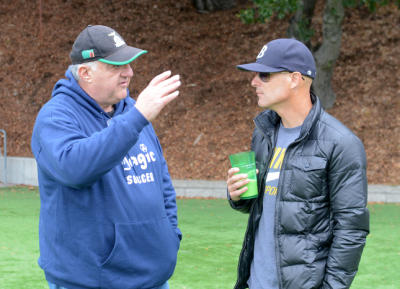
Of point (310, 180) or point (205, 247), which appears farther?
point (205, 247)

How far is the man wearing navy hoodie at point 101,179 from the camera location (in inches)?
111

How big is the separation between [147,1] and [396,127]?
34.5 ft

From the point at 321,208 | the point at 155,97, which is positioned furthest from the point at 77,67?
the point at 321,208

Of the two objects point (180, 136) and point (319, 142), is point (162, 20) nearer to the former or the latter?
point (180, 136)

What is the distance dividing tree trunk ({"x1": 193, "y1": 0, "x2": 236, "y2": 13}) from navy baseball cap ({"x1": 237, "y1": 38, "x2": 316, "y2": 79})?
17506mm

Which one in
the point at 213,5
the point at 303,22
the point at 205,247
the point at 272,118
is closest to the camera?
the point at 272,118

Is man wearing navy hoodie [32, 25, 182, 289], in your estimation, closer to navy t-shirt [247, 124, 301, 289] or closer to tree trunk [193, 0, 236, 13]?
navy t-shirt [247, 124, 301, 289]

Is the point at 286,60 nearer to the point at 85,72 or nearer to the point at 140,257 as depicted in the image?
the point at 85,72

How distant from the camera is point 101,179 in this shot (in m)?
3.04

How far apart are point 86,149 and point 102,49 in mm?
650

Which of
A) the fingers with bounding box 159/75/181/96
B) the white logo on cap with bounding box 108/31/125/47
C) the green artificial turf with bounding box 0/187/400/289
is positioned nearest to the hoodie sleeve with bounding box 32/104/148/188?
the fingers with bounding box 159/75/181/96

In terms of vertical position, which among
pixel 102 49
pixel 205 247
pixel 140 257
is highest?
pixel 102 49

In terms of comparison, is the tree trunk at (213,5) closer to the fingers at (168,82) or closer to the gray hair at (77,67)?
the gray hair at (77,67)

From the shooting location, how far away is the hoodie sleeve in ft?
9.05
